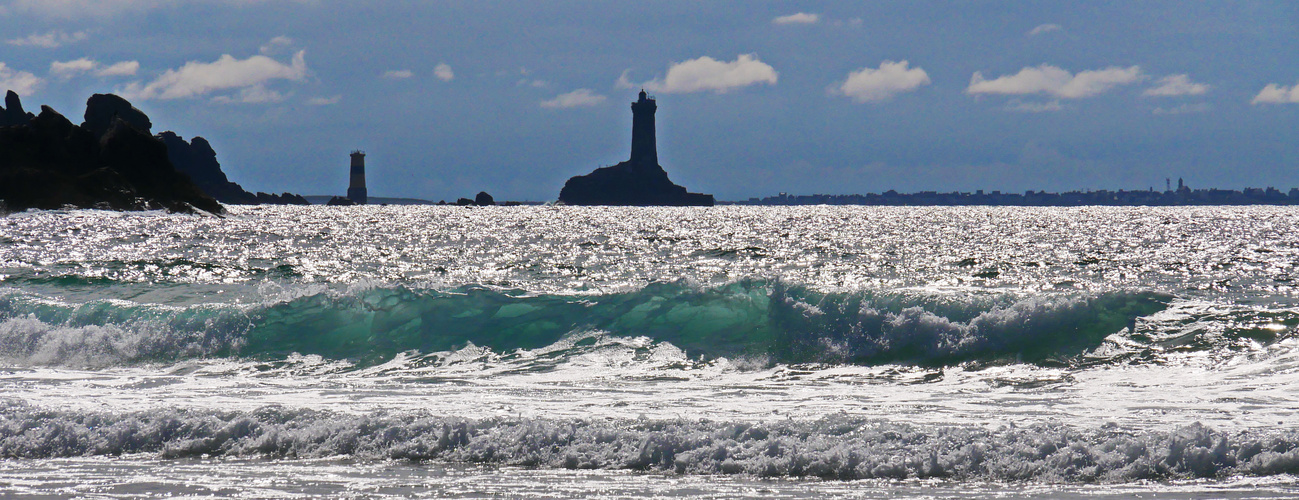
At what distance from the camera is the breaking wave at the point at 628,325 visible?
15.0m

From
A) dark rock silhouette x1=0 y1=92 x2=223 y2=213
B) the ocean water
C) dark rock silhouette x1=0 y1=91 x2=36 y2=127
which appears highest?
dark rock silhouette x1=0 y1=91 x2=36 y2=127

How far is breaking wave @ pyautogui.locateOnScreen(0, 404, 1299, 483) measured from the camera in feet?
27.1

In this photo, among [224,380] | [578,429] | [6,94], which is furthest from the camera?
[6,94]

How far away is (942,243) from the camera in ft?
175

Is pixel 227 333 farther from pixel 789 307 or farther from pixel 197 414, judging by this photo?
pixel 789 307

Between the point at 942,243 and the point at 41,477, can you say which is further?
the point at 942,243

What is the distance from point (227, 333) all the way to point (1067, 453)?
44.1 feet

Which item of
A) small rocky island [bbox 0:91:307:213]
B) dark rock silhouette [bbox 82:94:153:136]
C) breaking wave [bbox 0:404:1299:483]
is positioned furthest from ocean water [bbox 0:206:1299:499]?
dark rock silhouette [bbox 82:94:153:136]

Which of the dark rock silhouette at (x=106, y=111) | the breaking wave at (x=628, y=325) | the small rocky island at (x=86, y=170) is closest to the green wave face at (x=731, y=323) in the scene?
the breaking wave at (x=628, y=325)

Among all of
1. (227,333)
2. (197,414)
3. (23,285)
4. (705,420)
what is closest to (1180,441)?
(705,420)

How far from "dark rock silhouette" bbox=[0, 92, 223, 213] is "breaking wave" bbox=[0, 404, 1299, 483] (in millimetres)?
94676

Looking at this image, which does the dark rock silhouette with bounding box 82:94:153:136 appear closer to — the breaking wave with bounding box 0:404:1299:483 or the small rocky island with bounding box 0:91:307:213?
the small rocky island with bounding box 0:91:307:213

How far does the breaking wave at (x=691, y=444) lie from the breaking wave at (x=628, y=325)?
210 inches

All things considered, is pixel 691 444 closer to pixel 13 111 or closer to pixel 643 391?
pixel 643 391
